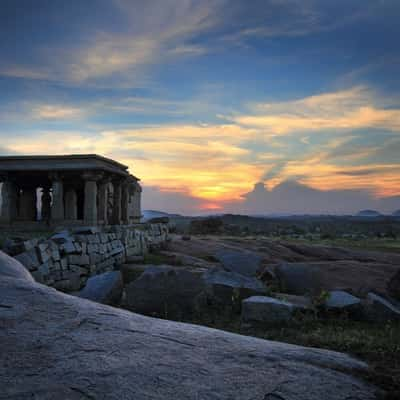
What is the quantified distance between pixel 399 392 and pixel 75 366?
2034 millimetres

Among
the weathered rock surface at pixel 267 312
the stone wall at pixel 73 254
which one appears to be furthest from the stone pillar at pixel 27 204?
the weathered rock surface at pixel 267 312

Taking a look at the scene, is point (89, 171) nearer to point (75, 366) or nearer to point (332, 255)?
point (332, 255)

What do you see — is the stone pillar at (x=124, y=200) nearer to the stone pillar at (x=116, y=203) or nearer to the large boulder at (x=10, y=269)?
the stone pillar at (x=116, y=203)

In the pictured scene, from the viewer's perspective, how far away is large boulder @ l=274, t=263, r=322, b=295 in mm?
8531

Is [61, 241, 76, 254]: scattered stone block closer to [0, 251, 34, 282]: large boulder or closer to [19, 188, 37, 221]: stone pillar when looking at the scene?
[0, 251, 34, 282]: large boulder

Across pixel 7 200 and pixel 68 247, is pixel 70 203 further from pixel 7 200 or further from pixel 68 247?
pixel 68 247

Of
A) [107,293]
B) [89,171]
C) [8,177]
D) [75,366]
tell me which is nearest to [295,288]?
[107,293]

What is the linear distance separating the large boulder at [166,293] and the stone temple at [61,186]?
10572 millimetres

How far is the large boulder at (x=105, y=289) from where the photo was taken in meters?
6.49

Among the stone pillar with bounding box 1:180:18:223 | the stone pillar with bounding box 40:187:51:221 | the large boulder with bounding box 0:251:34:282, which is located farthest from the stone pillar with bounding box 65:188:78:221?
the large boulder with bounding box 0:251:34:282

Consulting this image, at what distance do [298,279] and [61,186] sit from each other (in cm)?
1289

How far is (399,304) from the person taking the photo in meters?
6.93

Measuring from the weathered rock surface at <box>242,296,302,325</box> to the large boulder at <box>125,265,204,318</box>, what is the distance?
1.05 metres

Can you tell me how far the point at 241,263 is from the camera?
9.90 m
